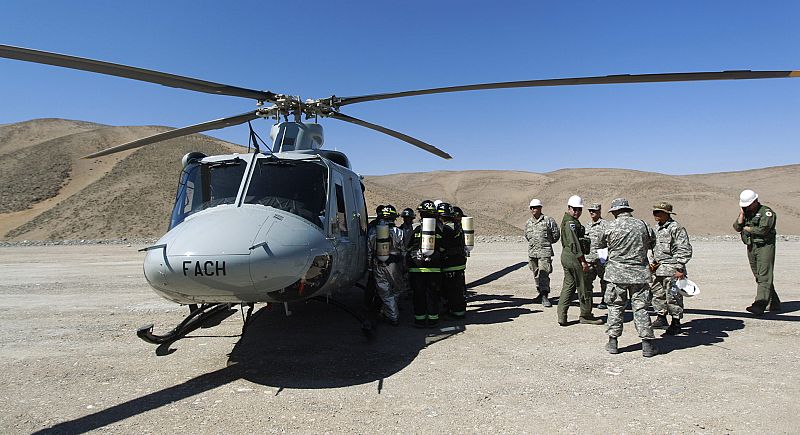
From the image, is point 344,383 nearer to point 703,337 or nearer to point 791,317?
point 703,337

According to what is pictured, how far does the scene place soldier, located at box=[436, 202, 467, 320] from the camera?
7.13 metres

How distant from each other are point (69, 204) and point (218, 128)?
1552 inches

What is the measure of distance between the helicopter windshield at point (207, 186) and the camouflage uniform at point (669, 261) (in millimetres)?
5354

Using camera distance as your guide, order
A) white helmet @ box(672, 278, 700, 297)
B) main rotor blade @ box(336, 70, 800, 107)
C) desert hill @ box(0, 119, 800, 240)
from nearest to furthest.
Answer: main rotor blade @ box(336, 70, 800, 107) < white helmet @ box(672, 278, 700, 297) < desert hill @ box(0, 119, 800, 240)

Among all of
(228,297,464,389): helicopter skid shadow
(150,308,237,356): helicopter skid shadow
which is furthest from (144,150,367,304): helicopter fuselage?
(150,308,237,356): helicopter skid shadow

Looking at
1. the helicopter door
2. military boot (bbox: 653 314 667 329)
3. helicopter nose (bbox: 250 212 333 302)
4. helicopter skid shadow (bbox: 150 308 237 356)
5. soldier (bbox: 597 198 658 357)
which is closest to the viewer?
helicopter nose (bbox: 250 212 333 302)

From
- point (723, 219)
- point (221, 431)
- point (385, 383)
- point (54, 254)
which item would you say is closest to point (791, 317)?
point (385, 383)

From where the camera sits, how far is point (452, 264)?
7152mm

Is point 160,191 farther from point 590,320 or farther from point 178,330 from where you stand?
point 590,320

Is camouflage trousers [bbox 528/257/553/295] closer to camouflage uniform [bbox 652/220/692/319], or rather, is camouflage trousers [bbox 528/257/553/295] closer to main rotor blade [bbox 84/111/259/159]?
camouflage uniform [bbox 652/220/692/319]

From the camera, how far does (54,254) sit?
2111cm

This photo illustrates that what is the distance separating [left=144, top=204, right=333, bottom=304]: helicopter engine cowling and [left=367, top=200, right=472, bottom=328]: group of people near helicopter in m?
2.09

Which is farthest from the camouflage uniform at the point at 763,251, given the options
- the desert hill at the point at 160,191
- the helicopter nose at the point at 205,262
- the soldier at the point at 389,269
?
the desert hill at the point at 160,191

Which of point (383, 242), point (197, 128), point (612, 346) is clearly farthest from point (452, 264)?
point (197, 128)
